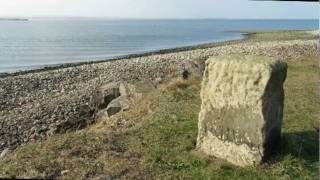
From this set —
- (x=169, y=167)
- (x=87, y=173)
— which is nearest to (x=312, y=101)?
(x=169, y=167)

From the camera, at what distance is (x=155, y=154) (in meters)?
9.70

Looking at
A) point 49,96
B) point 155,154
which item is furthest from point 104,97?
point 155,154

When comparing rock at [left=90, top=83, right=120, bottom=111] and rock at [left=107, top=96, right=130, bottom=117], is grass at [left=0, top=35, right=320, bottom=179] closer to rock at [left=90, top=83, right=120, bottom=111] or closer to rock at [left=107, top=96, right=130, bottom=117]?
rock at [left=107, top=96, right=130, bottom=117]

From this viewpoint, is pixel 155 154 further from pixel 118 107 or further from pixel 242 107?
pixel 118 107

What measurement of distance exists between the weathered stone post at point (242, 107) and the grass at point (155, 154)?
0.94ft

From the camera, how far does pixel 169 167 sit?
9.05 metres

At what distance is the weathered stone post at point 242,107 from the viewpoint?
8656 mm

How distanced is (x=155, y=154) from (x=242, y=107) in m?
2.10

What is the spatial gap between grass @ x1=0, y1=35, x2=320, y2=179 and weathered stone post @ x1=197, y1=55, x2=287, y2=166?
286 mm

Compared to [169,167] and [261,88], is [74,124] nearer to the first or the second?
[169,167]

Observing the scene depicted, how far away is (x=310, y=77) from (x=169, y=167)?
12188mm

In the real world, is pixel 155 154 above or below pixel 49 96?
above

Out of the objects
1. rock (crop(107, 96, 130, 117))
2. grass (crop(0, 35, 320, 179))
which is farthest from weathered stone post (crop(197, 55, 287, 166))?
rock (crop(107, 96, 130, 117))

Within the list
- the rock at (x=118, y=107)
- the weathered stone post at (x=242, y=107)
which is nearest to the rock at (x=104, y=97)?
the rock at (x=118, y=107)
